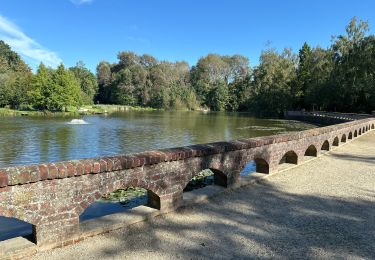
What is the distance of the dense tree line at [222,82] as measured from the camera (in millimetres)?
50531

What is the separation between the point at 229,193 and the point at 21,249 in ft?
15.3

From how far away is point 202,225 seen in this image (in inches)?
229

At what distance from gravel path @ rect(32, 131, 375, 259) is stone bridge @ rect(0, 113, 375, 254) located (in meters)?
0.34

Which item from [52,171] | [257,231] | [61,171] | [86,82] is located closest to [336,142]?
[257,231]

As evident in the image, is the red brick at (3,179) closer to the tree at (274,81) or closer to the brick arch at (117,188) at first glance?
the brick arch at (117,188)

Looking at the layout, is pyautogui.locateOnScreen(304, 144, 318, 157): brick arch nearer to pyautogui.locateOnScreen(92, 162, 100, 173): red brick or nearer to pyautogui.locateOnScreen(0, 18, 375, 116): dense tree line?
pyautogui.locateOnScreen(92, 162, 100, 173): red brick

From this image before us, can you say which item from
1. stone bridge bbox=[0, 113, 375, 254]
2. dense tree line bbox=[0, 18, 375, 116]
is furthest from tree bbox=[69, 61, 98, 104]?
stone bridge bbox=[0, 113, 375, 254]

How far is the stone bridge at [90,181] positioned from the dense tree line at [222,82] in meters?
45.1

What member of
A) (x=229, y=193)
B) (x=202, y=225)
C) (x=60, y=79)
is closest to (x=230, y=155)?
(x=229, y=193)

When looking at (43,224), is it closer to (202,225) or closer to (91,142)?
(202,225)

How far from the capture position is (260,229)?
571cm

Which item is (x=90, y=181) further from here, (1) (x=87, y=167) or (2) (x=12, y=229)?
(2) (x=12, y=229)

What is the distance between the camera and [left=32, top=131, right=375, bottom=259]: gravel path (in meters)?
4.79

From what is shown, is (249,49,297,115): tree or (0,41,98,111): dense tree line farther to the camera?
(249,49,297,115): tree
